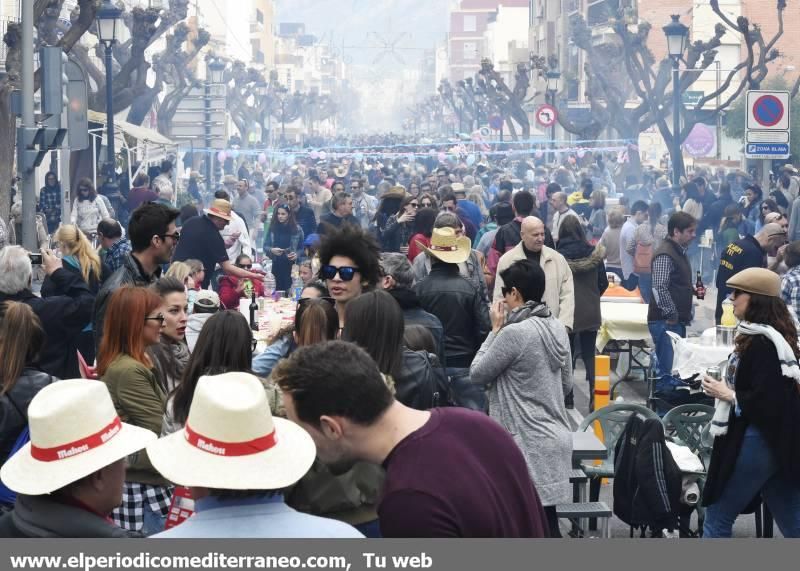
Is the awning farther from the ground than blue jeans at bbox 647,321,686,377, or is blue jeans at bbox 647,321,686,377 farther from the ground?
the awning

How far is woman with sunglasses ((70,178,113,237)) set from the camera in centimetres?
1902

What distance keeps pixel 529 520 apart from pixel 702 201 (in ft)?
74.2

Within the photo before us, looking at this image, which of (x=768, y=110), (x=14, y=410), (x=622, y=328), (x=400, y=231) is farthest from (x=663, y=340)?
(x=768, y=110)

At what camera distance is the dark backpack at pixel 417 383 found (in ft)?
17.7

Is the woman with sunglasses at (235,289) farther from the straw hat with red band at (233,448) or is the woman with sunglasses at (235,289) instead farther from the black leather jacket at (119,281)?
the straw hat with red band at (233,448)

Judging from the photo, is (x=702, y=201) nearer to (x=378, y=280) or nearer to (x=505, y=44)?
(x=378, y=280)

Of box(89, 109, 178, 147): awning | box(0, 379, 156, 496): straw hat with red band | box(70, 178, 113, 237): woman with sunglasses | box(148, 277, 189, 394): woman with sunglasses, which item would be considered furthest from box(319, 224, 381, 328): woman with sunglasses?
→ box(89, 109, 178, 147): awning

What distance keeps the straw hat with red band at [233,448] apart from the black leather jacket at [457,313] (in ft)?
16.2

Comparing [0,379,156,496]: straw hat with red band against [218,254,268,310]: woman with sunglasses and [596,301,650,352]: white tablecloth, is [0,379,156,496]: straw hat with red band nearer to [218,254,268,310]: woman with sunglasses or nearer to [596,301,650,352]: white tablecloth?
[218,254,268,310]: woman with sunglasses

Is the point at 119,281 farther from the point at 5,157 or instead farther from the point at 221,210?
the point at 5,157

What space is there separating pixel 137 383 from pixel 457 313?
3030 millimetres

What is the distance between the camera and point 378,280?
7.01 metres

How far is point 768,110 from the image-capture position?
17.6 metres

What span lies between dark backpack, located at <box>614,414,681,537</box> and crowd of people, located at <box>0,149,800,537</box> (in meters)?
0.39
